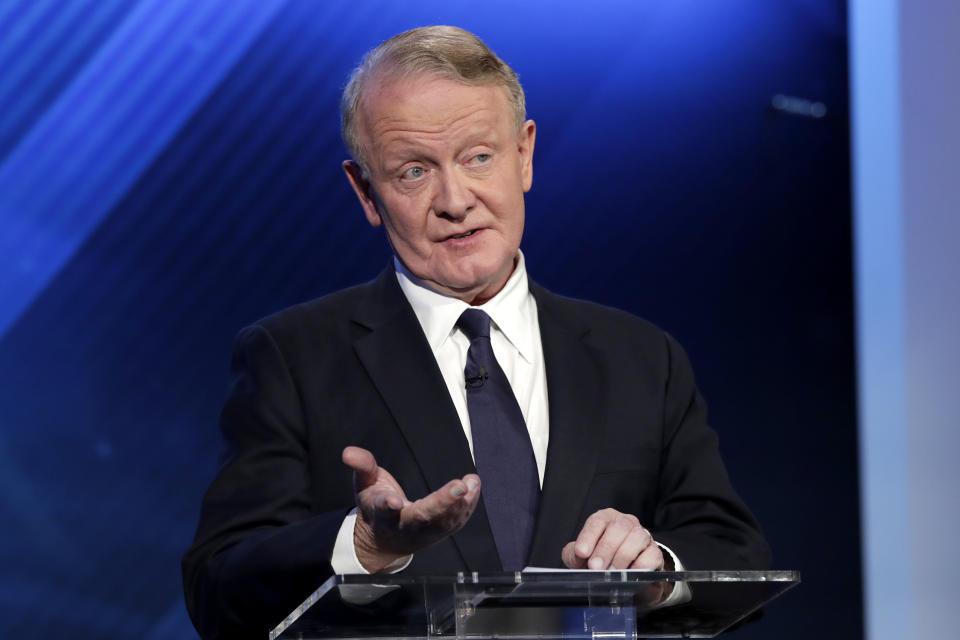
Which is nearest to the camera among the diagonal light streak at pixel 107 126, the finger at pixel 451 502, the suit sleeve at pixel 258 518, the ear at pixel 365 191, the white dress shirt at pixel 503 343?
the finger at pixel 451 502

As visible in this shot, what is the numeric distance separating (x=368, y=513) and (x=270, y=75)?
2.40 m

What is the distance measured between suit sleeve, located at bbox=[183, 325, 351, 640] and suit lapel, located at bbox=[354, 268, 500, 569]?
133 mm

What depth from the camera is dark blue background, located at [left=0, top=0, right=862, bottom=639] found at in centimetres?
322

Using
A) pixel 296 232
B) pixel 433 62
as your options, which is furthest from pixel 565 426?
pixel 296 232

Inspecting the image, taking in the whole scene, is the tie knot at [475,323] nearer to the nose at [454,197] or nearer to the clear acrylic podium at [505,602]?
the nose at [454,197]

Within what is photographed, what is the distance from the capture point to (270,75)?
3445mm

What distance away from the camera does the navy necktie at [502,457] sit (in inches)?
69.5

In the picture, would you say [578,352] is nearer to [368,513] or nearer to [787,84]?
[368,513]

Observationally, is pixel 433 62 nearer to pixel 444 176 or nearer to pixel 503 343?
pixel 444 176

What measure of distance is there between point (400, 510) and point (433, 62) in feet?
3.09

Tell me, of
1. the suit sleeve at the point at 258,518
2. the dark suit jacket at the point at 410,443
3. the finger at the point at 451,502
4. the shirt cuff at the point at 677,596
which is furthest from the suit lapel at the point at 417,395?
the finger at the point at 451,502

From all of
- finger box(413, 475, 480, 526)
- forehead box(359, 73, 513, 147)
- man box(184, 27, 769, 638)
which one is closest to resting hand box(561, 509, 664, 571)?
man box(184, 27, 769, 638)

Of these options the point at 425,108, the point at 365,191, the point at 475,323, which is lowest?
the point at 475,323

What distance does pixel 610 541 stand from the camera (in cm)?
141
